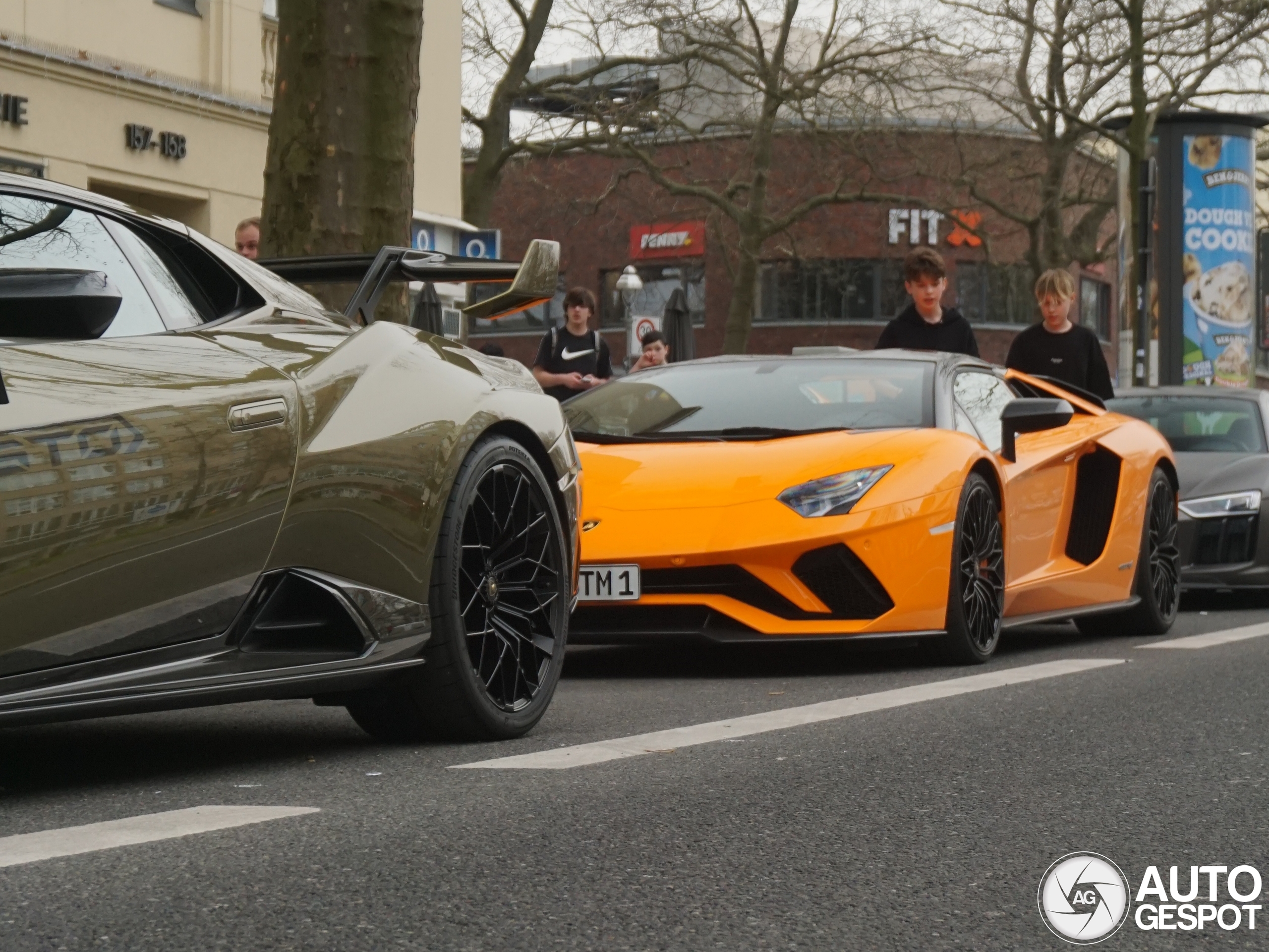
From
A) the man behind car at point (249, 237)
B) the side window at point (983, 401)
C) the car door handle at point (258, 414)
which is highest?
the man behind car at point (249, 237)

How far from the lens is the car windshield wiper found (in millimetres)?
7312

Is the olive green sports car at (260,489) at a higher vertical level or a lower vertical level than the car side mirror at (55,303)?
lower

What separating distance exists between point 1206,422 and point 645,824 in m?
9.45

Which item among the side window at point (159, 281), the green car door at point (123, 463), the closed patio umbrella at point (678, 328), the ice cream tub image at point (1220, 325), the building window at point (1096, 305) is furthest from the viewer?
the building window at point (1096, 305)

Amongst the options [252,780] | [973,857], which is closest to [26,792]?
[252,780]

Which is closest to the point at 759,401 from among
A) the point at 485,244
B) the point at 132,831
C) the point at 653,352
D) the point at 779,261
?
the point at 132,831

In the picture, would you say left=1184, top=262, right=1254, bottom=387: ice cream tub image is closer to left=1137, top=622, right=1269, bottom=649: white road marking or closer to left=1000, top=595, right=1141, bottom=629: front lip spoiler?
left=1137, top=622, right=1269, bottom=649: white road marking

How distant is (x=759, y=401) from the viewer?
302 inches

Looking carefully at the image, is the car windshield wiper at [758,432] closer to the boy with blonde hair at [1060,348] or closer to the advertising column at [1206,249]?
the boy with blonde hair at [1060,348]

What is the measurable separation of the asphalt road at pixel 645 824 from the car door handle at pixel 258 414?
0.73m

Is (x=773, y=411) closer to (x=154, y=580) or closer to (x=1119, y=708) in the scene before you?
(x=1119, y=708)

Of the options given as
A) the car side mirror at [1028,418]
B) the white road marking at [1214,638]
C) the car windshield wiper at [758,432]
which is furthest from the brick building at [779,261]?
the car windshield wiper at [758,432]

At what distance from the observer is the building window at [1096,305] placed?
55.3m

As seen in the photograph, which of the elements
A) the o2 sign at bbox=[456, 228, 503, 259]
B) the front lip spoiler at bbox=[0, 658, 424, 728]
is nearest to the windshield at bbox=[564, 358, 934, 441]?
the front lip spoiler at bbox=[0, 658, 424, 728]
